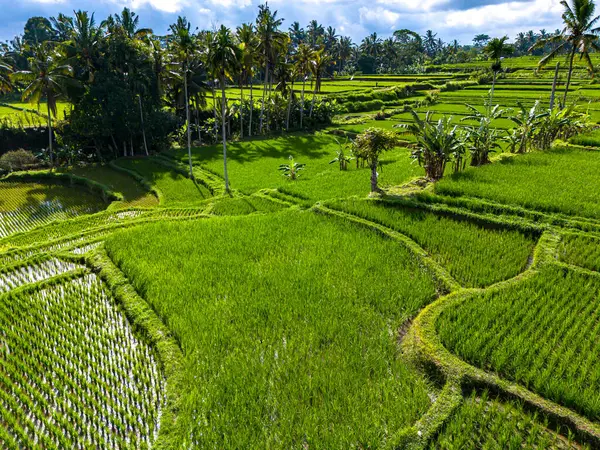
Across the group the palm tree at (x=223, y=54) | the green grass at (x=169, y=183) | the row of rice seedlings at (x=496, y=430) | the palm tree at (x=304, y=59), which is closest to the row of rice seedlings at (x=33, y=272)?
the green grass at (x=169, y=183)

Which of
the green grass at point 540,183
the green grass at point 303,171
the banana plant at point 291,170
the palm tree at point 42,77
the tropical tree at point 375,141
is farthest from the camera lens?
the palm tree at point 42,77

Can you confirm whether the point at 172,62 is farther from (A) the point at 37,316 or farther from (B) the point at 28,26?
(B) the point at 28,26

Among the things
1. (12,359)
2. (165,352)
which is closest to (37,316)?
(12,359)

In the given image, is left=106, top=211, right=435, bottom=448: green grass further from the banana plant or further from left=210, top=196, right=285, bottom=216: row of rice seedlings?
the banana plant

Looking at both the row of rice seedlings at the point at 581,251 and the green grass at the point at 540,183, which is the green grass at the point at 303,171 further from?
the row of rice seedlings at the point at 581,251

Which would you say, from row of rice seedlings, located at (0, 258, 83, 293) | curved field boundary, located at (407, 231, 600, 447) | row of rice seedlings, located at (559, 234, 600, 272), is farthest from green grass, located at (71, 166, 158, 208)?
row of rice seedlings, located at (559, 234, 600, 272)

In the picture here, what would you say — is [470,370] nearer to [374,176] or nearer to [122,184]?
[374,176]
